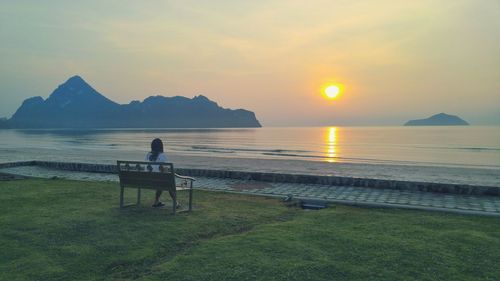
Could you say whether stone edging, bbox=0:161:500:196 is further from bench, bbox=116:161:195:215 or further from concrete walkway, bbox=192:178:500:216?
bench, bbox=116:161:195:215

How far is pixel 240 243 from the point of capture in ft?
18.1

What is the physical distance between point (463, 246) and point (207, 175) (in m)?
9.53

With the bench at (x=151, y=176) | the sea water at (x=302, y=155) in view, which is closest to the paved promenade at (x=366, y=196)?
the bench at (x=151, y=176)

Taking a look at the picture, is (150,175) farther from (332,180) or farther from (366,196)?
(332,180)

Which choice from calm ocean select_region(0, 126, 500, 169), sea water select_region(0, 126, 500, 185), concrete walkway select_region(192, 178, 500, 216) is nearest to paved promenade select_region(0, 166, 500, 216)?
concrete walkway select_region(192, 178, 500, 216)

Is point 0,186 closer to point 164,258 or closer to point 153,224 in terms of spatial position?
point 153,224

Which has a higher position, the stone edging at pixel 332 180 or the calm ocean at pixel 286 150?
the stone edging at pixel 332 180

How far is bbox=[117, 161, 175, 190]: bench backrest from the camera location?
7250 millimetres

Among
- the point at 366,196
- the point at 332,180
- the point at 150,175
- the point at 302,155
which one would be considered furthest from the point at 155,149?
the point at 302,155

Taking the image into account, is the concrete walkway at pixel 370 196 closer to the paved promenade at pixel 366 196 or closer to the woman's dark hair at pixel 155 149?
the paved promenade at pixel 366 196

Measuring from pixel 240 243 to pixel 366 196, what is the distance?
5197 mm

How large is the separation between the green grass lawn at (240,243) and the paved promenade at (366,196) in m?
0.64

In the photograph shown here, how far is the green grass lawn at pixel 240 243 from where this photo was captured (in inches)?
176

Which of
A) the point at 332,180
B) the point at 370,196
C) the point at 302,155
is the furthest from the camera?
the point at 302,155
